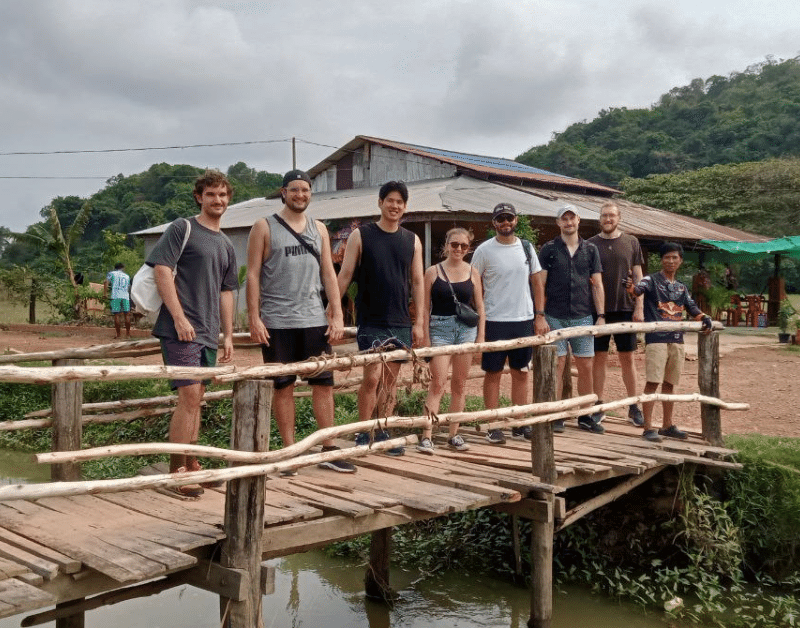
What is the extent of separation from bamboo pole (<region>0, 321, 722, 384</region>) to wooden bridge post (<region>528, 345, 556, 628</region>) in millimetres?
153

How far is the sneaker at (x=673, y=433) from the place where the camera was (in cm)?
679

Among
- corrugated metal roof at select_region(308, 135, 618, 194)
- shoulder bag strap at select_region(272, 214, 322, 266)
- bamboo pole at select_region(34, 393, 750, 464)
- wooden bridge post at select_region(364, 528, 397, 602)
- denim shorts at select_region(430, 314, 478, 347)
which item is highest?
corrugated metal roof at select_region(308, 135, 618, 194)

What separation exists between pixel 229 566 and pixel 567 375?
373cm

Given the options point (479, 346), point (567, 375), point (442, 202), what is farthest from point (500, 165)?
point (479, 346)

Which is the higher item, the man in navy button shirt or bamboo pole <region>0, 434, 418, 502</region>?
the man in navy button shirt

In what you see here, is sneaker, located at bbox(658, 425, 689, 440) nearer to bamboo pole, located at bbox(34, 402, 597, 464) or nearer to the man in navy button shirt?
the man in navy button shirt

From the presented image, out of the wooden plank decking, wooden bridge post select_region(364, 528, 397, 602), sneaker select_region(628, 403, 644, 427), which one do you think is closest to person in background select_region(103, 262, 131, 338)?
wooden bridge post select_region(364, 528, 397, 602)

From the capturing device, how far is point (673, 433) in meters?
6.84

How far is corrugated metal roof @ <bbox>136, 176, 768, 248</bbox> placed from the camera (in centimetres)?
1612

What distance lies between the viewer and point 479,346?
5.05 meters

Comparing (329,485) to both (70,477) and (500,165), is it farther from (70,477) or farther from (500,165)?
(500,165)

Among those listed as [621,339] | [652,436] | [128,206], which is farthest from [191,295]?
[128,206]

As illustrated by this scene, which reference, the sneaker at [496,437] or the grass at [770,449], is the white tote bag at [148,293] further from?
the grass at [770,449]

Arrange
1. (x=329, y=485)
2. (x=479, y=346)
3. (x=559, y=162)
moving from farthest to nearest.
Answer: (x=559, y=162), (x=479, y=346), (x=329, y=485)
